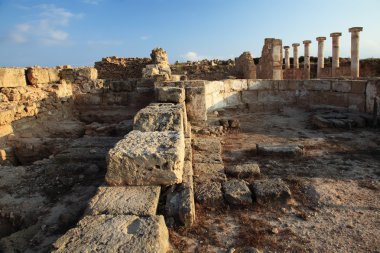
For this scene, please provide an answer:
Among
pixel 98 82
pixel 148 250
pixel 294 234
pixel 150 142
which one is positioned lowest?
pixel 294 234

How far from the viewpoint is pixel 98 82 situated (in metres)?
8.95

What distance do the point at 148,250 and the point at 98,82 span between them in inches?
292

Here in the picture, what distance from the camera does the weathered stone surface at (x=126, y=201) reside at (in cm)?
279

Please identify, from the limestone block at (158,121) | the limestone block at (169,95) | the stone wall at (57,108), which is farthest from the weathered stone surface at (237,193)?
the stone wall at (57,108)

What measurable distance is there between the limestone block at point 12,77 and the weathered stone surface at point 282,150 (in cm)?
585

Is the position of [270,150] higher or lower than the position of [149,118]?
lower

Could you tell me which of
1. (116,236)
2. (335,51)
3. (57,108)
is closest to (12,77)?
(57,108)

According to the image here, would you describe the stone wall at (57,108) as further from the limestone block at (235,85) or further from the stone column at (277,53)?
the stone column at (277,53)

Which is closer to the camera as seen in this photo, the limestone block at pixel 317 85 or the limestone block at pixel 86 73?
the limestone block at pixel 86 73

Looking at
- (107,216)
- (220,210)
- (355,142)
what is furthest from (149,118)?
(355,142)

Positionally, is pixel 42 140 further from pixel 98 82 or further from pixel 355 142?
pixel 355 142

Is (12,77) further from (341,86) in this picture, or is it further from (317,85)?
(341,86)

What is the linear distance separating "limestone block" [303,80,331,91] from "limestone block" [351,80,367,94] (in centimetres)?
98

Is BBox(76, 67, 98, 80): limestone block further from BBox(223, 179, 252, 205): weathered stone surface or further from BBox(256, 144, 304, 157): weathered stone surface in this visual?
BBox(223, 179, 252, 205): weathered stone surface
